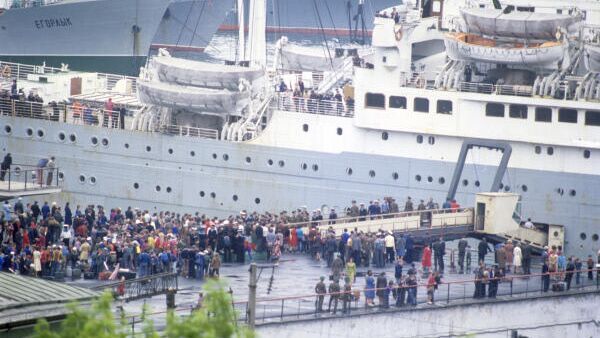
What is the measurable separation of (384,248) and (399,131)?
7468 millimetres

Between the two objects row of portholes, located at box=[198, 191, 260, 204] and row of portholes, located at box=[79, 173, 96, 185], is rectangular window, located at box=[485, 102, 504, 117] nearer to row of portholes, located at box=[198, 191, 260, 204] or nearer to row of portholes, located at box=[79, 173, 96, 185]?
row of portholes, located at box=[198, 191, 260, 204]

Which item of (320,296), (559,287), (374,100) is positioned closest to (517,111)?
(374,100)

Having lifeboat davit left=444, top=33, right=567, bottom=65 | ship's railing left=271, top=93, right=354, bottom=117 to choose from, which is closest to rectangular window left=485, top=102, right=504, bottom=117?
lifeboat davit left=444, top=33, right=567, bottom=65

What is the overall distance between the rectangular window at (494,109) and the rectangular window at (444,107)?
963mm

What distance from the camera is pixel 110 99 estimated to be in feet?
170

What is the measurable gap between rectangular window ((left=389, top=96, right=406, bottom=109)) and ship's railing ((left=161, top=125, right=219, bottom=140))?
212 inches

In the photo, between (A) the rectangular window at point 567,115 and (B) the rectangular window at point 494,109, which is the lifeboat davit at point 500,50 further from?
(A) the rectangular window at point 567,115

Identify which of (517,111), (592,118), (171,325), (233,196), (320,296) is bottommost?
(320,296)

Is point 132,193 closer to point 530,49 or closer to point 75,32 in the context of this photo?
point 530,49

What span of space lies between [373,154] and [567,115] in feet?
17.0

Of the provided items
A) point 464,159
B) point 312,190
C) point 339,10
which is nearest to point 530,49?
point 464,159

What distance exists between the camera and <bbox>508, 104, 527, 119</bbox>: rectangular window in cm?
4528

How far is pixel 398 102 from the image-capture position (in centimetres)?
4666

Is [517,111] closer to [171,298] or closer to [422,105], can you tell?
[422,105]
